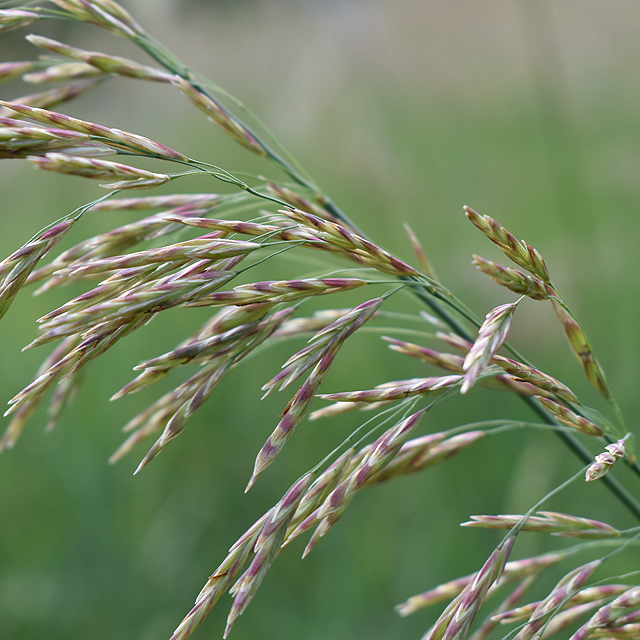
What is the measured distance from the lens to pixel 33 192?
3.33 meters

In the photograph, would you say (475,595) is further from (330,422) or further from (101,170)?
(330,422)

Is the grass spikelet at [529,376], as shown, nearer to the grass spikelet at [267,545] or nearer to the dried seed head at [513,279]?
the dried seed head at [513,279]

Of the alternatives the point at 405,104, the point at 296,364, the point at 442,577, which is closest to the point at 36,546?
the point at 442,577

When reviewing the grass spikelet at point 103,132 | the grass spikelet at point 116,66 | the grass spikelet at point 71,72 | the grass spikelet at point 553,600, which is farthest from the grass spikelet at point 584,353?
the grass spikelet at point 71,72

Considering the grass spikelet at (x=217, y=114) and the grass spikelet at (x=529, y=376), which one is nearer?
the grass spikelet at (x=529, y=376)

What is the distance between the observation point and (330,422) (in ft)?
5.27

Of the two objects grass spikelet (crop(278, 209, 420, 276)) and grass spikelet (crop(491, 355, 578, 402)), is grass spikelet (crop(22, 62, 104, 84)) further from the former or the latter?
grass spikelet (crop(491, 355, 578, 402))

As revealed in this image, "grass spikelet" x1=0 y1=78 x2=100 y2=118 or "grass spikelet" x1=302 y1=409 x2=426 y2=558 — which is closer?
"grass spikelet" x1=302 y1=409 x2=426 y2=558

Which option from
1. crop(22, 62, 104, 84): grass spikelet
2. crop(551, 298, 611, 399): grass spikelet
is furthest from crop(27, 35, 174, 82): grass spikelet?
crop(551, 298, 611, 399): grass spikelet

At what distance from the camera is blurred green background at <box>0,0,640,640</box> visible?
1271 millimetres

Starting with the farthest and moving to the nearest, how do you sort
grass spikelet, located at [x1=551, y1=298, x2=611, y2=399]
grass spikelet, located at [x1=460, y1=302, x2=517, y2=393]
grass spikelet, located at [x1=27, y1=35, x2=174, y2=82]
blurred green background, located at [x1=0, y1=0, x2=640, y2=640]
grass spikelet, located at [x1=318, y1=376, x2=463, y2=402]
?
blurred green background, located at [x1=0, y1=0, x2=640, y2=640] < grass spikelet, located at [x1=27, y1=35, x2=174, y2=82] < grass spikelet, located at [x1=551, y1=298, x2=611, y2=399] < grass spikelet, located at [x1=318, y1=376, x2=463, y2=402] < grass spikelet, located at [x1=460, y1=302, x2=517, y2=393]

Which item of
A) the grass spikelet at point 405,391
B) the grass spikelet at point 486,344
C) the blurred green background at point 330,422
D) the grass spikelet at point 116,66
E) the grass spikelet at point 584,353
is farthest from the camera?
the blurred green background at point 330,422

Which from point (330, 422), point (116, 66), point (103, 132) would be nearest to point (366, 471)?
point (103, 132)

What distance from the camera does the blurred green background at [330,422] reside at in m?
1.27
